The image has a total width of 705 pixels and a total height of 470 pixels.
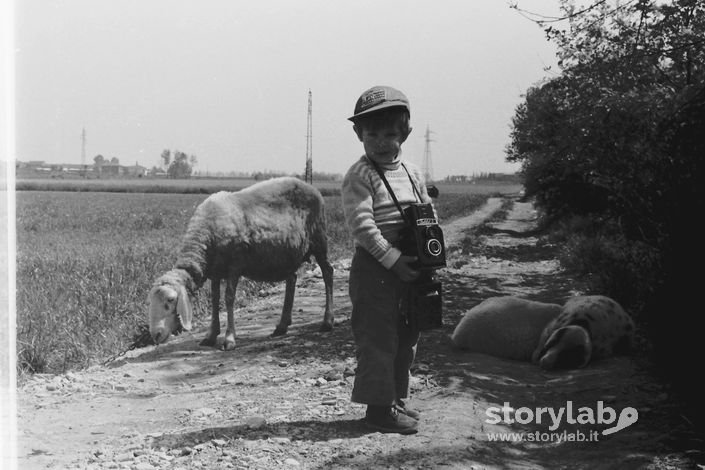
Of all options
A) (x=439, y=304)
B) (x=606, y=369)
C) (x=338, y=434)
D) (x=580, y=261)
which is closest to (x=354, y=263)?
Answer: (x=439, y=304)

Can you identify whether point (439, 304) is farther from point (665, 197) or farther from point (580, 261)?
point (580, 261)

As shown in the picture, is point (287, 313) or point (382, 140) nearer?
point (382, 140)

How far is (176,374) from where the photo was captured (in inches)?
259

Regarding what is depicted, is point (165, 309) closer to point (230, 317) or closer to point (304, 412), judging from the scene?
point (230, 317)

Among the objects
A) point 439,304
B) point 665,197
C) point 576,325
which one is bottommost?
point 576,325

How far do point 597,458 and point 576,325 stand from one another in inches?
89.7

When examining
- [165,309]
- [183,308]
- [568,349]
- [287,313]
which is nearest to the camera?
[568,349]

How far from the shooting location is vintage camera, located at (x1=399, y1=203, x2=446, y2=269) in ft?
14.1

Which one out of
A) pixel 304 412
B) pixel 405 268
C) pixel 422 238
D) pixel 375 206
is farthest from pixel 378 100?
pixel 304 412

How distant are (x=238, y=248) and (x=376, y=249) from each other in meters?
3.70

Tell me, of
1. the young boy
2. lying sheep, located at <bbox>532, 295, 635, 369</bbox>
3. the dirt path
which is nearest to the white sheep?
the dirt path

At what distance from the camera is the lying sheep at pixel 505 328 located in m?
6.99

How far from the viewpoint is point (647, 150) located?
7.02 metres

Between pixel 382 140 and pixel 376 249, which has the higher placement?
pixel 382 140
